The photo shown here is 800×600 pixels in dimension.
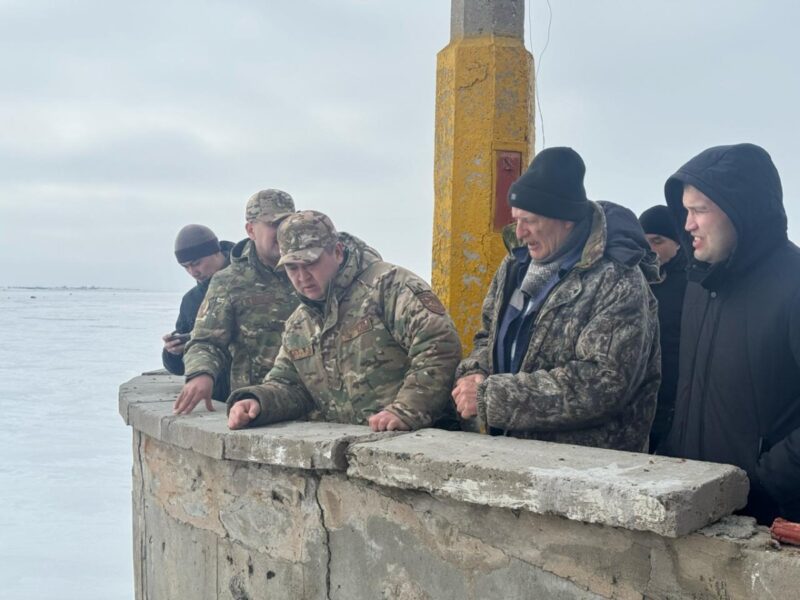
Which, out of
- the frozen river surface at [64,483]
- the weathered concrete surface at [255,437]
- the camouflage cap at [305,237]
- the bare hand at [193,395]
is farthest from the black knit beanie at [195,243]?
the frozen river surface at [64,483]

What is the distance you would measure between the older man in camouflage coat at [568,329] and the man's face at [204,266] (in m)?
2.44

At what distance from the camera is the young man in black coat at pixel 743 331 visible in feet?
7.55

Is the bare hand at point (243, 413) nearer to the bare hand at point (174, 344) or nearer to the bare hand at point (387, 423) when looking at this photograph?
the bare hand at point (387, 423)

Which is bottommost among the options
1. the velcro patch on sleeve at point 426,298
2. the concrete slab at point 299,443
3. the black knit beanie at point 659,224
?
the concrete slab at point 299,443

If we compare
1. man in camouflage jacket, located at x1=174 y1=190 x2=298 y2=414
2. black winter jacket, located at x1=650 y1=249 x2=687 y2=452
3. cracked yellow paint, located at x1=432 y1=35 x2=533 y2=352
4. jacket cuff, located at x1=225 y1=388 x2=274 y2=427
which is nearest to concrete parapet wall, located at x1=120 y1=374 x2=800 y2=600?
jacket cuff, located at x1=225 y1=388 x2=274 y2=427

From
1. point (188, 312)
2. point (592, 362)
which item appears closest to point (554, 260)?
point (592, 362)

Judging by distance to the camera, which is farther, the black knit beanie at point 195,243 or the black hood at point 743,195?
the black knit beanie at point 195,243

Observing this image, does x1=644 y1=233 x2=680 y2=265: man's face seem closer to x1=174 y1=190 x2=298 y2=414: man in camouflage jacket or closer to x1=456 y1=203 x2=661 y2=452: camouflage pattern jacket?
x1=456 y1=203 x2=661 y2=452: camouflage pattern jacket

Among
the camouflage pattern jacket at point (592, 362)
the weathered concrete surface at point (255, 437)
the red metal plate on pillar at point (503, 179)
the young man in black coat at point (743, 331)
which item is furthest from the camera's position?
the red metal plate on pillar at point (503, 179)

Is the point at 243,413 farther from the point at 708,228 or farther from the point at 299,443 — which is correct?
the point at 708,228

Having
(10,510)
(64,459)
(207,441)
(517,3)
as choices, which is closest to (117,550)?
(10,510)

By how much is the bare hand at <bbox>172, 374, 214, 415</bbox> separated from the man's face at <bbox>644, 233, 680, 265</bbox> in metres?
2.06

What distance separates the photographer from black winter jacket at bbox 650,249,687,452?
3223 mm

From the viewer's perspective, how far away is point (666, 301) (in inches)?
143
